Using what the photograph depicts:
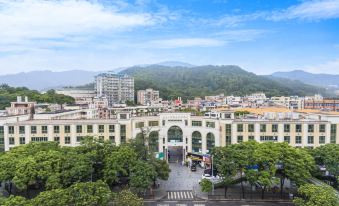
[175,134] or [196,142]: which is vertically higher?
[175,134]

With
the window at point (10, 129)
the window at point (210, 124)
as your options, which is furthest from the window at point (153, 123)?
the window at point (10, 129)

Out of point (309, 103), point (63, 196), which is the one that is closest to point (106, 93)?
point (309, 103)

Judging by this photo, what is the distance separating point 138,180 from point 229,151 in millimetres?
14283

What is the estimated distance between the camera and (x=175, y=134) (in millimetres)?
64688

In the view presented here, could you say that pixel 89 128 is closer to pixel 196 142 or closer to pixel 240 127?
pixel 196 142

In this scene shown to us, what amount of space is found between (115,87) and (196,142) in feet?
453

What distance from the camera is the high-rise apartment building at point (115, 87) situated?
18950 centimetres

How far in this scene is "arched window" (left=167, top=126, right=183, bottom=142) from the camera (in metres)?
64.7

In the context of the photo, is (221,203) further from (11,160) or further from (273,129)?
(11,160)

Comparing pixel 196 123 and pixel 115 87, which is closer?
pixel 196 123

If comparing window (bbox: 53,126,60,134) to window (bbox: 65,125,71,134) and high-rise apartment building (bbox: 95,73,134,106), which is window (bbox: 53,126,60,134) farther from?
high-rise apartment building (bbox: 95,73,134,106)

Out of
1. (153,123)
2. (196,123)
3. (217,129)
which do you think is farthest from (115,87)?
(217,129)

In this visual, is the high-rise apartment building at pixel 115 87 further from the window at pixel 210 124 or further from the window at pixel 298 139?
the window at pixel 298 139

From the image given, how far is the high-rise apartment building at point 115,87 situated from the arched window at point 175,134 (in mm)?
127397
